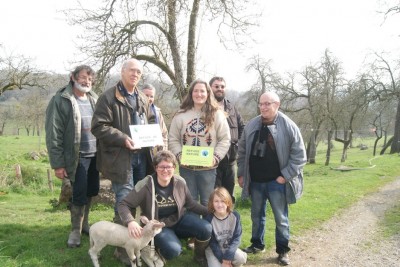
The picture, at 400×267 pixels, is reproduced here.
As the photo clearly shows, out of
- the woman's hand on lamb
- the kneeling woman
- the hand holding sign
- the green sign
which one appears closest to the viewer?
the woman's hand on lamb

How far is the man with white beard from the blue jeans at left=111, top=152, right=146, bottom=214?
0.62 metres

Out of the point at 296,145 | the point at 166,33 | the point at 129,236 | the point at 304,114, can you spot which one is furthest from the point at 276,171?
the point at 304,114

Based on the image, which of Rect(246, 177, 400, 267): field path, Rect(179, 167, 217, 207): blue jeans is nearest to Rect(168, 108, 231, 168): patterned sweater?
A: Rect(179, 167, 217, 207): blue jeans

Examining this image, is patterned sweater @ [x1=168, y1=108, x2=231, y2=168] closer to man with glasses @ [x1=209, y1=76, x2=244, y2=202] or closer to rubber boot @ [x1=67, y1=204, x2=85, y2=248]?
man with glasses @ [x1=209, y1=76, x2=244, y2=202]

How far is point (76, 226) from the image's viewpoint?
468 centimetres

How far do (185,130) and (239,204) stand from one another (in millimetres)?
3398

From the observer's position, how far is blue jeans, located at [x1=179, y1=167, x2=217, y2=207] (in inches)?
176

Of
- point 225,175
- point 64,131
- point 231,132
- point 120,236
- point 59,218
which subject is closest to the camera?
point 120,236

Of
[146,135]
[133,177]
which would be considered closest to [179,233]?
[133,177]

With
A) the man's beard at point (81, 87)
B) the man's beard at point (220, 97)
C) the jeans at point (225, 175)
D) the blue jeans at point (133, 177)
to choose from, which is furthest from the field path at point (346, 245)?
the man's beard at point (81, 87)

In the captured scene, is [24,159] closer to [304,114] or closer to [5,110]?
[304,114]

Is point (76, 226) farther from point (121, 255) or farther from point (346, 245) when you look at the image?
point (346, 245)

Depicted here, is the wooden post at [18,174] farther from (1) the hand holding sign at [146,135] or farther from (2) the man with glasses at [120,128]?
(1) the hand holding sign at [146,135]

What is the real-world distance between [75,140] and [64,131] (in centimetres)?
21
